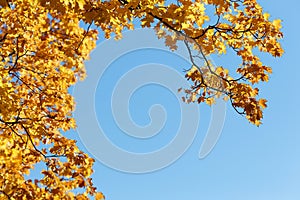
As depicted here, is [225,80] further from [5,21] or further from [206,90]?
[5,21]

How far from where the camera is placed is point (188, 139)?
1166 centimetres

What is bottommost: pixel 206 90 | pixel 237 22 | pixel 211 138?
pixel 206 90

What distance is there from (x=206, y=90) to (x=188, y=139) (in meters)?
5.01

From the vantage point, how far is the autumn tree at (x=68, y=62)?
5.39 m

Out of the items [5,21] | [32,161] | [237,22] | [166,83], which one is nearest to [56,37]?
[5,21]

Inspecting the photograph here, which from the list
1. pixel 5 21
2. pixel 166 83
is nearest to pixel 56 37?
pixel 5 21

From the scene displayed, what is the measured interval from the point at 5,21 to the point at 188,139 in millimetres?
6190

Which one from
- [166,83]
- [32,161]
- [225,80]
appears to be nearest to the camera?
[225,80]

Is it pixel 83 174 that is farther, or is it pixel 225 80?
pixel 83 174

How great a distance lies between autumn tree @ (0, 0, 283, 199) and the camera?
539 cm

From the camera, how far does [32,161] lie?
25.7 ft

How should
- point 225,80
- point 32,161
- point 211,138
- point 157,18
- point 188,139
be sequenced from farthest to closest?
point 188,139
point 211,138
point 32,161
point 225,80
point 157,18

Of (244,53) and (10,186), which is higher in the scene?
(244,53)

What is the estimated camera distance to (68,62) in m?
8.09
